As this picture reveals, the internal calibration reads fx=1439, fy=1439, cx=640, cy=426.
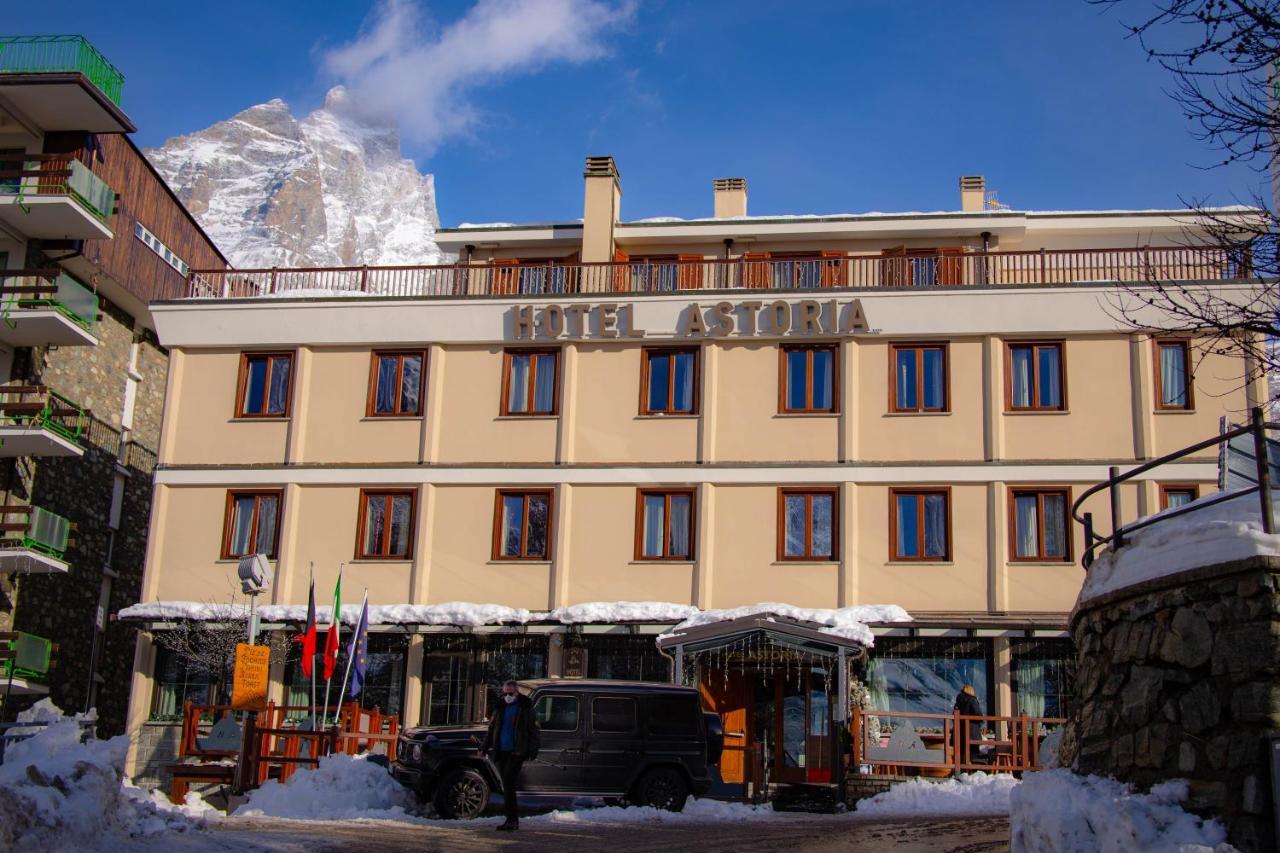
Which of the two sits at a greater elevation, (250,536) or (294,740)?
(250,536)

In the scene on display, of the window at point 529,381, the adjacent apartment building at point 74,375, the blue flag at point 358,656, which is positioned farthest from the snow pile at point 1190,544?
the adjacent apartment building at point 74,375

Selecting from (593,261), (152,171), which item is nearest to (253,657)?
(593,261)

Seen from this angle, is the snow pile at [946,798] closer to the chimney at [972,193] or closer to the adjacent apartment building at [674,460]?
the adjacent apartment building at [674,460]

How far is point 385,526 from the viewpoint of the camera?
30328 millimetres

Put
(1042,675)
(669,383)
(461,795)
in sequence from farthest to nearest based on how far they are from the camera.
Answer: (669,383)
(1042,675)
(461,795)

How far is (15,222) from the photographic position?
32.2 m

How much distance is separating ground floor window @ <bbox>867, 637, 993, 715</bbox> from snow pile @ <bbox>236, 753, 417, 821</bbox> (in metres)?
11.6

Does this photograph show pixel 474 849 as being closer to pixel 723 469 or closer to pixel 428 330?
pixel 723 469

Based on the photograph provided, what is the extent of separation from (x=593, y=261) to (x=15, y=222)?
1293cm

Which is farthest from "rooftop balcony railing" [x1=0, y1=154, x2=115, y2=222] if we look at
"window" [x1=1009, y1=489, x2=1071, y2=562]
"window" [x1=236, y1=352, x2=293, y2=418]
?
"window" [x1=1009, y1=489, x2=1071, y2=562]

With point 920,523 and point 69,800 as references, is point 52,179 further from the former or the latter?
point 69,800

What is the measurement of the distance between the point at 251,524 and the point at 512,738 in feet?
51.6

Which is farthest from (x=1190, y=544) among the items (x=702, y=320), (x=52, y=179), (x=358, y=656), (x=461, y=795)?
(x=52, y=179)

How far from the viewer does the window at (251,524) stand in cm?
3066
